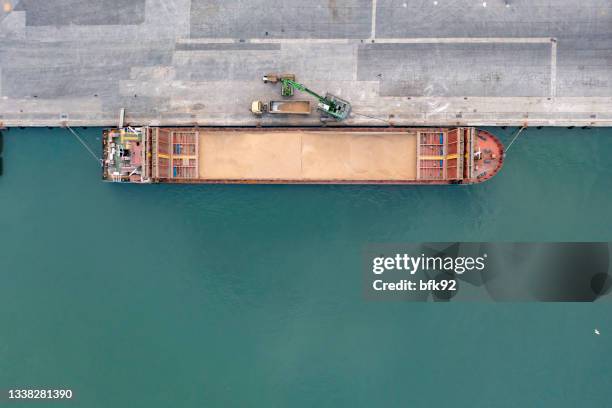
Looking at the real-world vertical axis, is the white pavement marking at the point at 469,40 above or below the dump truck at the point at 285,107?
above

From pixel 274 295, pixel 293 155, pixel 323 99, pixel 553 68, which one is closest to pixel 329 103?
pixel 323 99

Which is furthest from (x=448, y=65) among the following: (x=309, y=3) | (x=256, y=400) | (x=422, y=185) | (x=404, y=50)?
(x=256, y=400)

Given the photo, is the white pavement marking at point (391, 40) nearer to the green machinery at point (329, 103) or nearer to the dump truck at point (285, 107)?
the green machinery at point (329, 103)

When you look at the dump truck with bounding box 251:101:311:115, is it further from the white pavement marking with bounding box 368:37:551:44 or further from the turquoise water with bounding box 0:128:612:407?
the white pavement marking with bounding box 368:37:551:44

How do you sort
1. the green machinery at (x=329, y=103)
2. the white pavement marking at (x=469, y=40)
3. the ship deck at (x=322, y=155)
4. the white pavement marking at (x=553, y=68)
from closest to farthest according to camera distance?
the green machinery at (x=329, y=103) < the ship deck at (x=322, y=155) < the white pavement marking at (x=553, y=68) < the white pavement marking at (x=469, y=40)

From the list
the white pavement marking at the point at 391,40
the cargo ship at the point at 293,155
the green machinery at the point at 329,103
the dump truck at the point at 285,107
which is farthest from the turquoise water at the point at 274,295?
the white pavement marking at the point at 391,40

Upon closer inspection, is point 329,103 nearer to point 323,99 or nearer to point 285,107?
point 323,99

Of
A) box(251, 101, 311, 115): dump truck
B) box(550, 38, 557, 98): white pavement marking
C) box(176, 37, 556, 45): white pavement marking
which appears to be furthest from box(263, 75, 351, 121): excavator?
box(550, 38, 557, 98): white pavement marking
